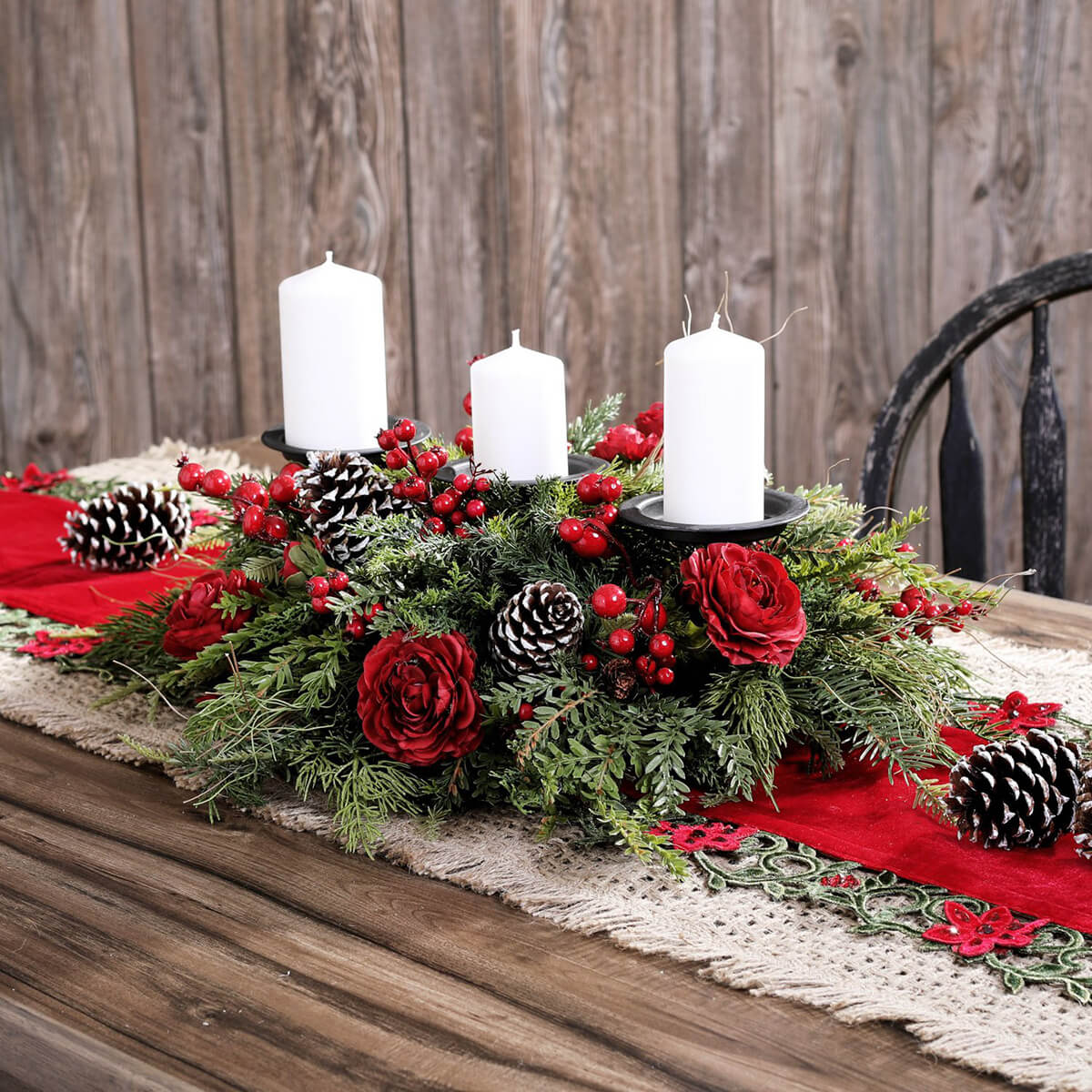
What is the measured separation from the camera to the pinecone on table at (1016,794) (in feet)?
1.98

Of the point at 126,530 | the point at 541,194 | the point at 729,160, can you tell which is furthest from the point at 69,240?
the point at 126,530

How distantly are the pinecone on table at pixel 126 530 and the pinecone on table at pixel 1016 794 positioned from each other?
0.65 m

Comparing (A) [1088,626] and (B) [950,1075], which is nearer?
(B) [950,1075]

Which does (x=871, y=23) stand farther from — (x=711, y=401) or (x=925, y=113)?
(x=711, y=401)

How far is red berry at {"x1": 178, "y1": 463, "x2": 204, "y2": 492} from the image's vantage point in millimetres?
711

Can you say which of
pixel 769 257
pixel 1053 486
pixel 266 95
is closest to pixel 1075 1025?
pixel 1053 486

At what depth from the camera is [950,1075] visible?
466 millimetres

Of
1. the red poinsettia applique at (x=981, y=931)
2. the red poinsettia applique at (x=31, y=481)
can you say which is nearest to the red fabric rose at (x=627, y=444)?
the red poinsettia applique at (x=981, y=931)

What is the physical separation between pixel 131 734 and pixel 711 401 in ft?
1.30

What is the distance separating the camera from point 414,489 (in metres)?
0.71

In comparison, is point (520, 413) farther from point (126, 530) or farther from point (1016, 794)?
point (126, 530)

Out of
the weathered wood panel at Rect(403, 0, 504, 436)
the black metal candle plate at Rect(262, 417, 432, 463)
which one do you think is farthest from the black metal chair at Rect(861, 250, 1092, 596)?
the weathered wood panel at Rect(403, 0, 504, 436)

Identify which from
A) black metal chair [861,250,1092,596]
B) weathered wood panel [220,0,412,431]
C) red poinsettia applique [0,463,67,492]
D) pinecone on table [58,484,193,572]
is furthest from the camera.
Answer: weathered wood panel [220,0,412,431]

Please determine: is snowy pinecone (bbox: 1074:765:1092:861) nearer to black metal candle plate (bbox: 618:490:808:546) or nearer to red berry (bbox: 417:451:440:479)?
black metal candle plate (bbox: 618:490:808:546)
